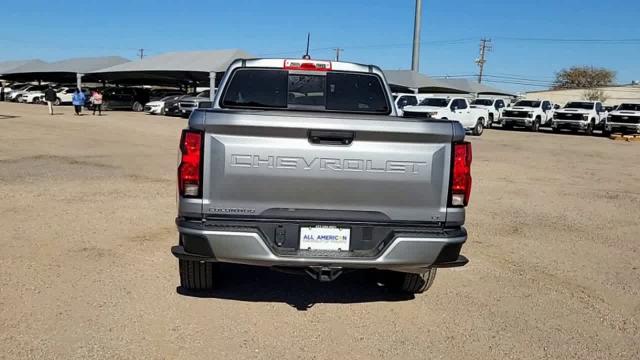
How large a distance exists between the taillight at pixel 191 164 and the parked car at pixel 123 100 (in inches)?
1558

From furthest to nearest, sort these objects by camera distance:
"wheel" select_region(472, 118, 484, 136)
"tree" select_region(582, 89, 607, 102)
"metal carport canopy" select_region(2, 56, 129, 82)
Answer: "tree" select_region(582, 89, 607, 102), "metal carport canopy" select_region(2, 56, 129, 82), "wheel" select_region(472, 118, 484, 136)

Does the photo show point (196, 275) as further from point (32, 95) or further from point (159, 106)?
point (32, 95)

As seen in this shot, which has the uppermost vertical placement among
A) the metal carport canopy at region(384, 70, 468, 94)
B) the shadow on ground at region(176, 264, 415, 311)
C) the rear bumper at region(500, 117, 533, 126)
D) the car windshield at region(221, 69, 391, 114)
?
the metal carport canopy at region(384, 70, 468, 94)

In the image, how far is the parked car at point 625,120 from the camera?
94.1ft

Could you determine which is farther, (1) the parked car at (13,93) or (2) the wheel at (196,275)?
(1) the parked car at (13,93)

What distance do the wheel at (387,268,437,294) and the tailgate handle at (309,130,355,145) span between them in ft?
4.85

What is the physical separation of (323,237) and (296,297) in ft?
3.55

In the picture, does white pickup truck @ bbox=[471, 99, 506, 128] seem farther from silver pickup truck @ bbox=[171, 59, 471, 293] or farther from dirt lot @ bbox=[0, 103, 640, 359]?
silver pickup truck @ bbox=[171, 59, 471, 293]

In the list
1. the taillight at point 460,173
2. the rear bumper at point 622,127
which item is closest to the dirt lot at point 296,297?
the taillight at point 460,173

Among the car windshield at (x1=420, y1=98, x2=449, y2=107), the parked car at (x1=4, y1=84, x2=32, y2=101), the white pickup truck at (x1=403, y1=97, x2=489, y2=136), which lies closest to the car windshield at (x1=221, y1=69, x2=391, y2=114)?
the white pickup truck at (x1=403, y1=97, x2=489, y2=136)

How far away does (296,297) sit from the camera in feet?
15.1

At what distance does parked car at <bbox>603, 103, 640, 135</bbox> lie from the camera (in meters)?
28.7

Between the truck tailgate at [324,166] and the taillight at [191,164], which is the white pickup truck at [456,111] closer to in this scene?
the truck tailgate at [324,166]

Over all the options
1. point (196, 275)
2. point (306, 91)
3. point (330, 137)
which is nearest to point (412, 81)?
point (306, 91)
